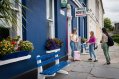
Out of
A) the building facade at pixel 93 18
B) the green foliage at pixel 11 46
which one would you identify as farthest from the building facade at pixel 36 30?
the building facade at pixel 93 18

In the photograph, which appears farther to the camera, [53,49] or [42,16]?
[53,49]

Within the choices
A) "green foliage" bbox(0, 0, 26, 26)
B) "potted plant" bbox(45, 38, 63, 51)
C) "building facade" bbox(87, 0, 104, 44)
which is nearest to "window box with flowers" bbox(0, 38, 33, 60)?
"green foliage" bbox(0, 0, 26, 26)

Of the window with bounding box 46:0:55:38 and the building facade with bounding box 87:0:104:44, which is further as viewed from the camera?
the building facade with bounding box 87:0:104:44

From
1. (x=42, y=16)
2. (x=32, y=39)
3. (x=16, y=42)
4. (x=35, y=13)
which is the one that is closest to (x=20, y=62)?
(x=16, y=42)

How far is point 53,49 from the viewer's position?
10.9 meters

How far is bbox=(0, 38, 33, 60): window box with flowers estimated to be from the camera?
6328 mm

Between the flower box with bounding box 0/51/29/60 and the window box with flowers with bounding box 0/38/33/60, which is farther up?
the window box with flowers with bounding box 0/38/33/60

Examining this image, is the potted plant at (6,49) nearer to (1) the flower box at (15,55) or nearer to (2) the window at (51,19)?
(1) the flower box at (15,55)

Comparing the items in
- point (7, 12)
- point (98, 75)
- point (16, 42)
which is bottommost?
point (98, 75)

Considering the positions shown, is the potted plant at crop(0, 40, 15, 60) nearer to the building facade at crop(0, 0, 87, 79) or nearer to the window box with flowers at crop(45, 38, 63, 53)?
the building facade at crop(0, 0, 87, 79)

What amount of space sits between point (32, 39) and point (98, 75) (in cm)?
259

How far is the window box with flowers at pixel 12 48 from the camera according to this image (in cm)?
633

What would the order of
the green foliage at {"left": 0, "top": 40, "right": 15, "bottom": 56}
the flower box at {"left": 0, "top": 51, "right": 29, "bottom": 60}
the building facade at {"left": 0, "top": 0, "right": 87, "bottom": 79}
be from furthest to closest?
the building facade at {"left": 0, "top": 0, "right": 87, "bottom": 79} → the flower box at {"left": 0, "top": 51, "right": 29, "bottom": 60} → the green foliage at {"left": 0, "top": 40, "right": 15, "bottom": 56}

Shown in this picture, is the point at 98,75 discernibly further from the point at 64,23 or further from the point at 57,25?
the point at 64,23
